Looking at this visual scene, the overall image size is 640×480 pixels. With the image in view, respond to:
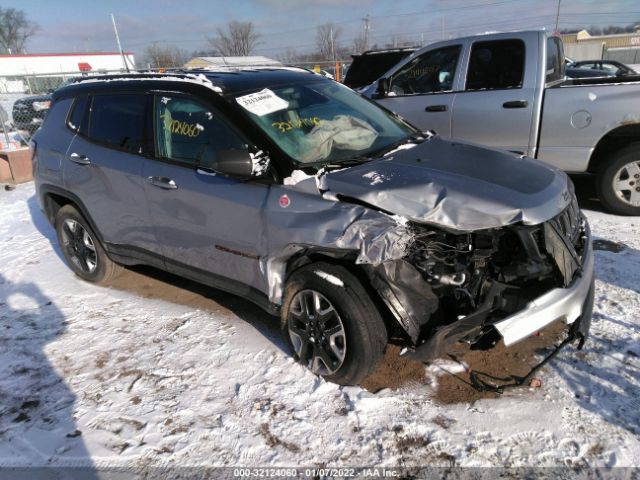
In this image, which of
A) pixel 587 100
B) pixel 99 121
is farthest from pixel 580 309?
pixel 99 121

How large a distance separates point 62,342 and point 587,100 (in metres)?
5.65

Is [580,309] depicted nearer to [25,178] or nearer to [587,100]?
[587,100]

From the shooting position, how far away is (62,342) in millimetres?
3879

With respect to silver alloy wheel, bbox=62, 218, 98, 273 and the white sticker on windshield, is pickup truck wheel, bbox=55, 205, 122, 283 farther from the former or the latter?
the white sticker on windshield

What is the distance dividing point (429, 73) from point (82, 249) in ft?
15.2

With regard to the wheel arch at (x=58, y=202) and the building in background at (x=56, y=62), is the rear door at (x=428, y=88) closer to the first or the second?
the wheel arch at (x=58, y=202)

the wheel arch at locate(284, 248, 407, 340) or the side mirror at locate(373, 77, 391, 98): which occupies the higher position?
the side mirror at locate(373, 77, 391, 98)

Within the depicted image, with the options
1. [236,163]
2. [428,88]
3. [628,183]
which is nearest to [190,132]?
[236,163]

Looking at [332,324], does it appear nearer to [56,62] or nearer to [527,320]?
[527,320]

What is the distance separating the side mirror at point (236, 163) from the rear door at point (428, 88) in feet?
12.6

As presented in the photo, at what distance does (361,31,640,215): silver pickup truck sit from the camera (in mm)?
5379

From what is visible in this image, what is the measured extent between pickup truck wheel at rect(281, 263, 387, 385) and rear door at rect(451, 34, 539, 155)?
3.91 metres

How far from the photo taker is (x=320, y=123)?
142 inches

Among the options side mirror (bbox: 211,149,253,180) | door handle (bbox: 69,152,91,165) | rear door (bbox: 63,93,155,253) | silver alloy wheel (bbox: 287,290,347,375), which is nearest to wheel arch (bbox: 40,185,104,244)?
rear door (bbox: 63,93,155,253)
